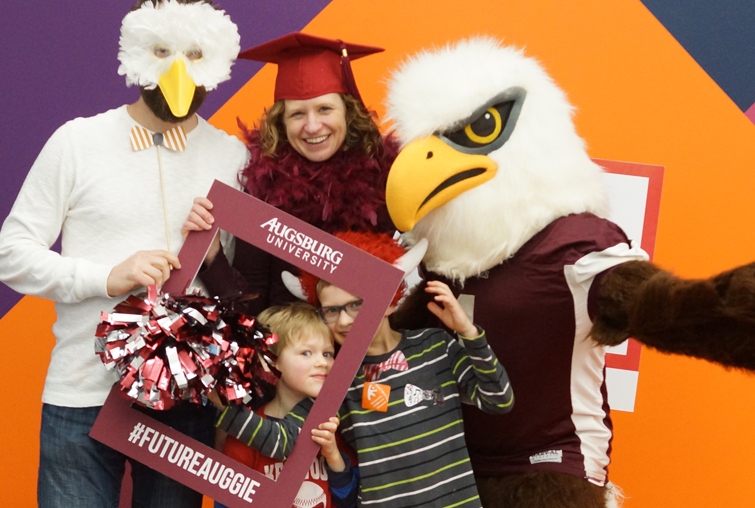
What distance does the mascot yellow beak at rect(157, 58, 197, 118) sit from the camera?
4.42 feet

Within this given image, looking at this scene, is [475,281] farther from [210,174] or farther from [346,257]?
[210,174]

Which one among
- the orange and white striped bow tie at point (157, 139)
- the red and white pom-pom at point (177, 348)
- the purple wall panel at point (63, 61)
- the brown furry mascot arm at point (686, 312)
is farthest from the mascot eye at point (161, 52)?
the brown furry mascot arm at point (686, 312)

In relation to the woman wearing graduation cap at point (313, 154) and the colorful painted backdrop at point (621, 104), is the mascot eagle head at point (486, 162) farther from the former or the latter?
the colorful painted backdrop at point (621, 104)

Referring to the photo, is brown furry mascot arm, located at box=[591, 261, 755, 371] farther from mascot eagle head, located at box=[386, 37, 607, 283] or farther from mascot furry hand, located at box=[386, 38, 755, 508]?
mascot eagle head, located at box=[386, 37, 607, 283]

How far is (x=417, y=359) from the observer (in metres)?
1.40

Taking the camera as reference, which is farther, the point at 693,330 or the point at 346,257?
the point at 346,257

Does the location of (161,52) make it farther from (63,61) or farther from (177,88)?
(63,61)

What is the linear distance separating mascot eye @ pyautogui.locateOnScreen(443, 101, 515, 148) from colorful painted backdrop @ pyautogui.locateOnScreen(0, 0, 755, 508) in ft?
2.37

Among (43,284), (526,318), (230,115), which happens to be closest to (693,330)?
(526,318)

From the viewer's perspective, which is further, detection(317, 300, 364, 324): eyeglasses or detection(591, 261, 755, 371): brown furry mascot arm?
detection(317, 300, 364, 324): eyeglasses

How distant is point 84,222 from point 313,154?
20.1 inches

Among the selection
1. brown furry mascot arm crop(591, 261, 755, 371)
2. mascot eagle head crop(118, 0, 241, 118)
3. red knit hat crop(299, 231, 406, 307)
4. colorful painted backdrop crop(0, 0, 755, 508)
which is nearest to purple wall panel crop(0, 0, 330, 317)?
colorful painted backdrop crop(0, 0, 755, 508)

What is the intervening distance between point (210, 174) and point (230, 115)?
72cm

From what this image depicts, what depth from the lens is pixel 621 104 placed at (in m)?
2.03
